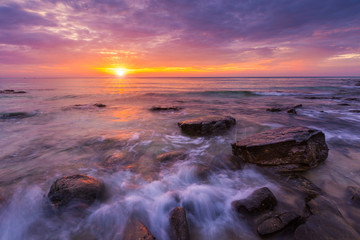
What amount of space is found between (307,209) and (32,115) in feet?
43.7

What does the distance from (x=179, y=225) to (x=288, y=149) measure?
293 centimetres

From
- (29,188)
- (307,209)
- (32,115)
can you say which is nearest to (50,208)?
(29,188)

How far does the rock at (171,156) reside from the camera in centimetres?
464

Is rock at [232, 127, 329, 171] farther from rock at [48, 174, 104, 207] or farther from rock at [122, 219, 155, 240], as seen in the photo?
rock at [48, 174, 104, 207]

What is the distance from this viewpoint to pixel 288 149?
3.80 meters

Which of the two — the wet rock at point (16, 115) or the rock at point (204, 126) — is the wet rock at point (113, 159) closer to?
the rock at point (204, 126)

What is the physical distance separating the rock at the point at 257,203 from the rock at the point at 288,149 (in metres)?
1.26

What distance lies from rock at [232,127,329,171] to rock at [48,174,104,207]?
347cm

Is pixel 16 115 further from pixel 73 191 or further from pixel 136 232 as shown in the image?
pixel 136 232

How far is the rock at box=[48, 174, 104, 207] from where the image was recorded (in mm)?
2980

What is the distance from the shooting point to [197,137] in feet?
20.6

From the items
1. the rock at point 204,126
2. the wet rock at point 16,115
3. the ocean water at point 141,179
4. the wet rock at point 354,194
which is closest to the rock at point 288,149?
the ocean water at point 141,179

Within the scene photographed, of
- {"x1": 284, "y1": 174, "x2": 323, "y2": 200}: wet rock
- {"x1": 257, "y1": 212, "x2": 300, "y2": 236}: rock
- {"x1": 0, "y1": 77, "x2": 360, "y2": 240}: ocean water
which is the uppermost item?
{"x1": 257, "y1": 212, "x2": 300, "y2": 236}: rock

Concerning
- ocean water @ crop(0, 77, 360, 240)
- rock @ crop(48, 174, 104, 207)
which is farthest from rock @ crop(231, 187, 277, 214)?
rock @ crop(48, 174, 104, 207)
